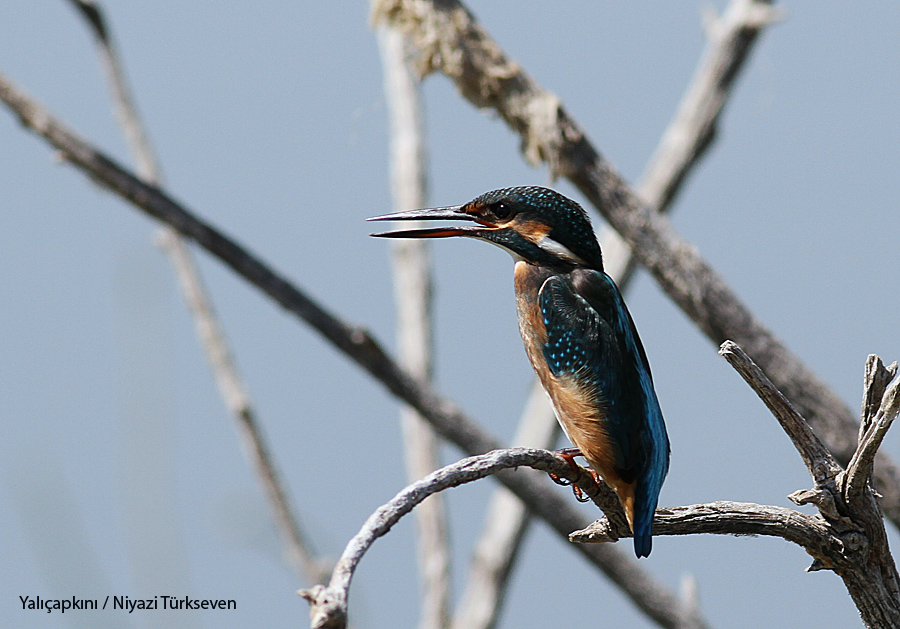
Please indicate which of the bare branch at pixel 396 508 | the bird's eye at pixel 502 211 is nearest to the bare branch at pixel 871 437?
the bare branch at pixel 396 508

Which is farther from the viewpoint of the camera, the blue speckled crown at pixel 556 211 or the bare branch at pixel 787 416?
the blue speckled crown at pixel 556 211

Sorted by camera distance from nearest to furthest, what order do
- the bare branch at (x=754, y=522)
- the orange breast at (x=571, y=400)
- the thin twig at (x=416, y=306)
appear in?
the bare branch at (x=754, y=522)
the orange breast at (x=571, y=400)
the thin twig at (x=416, y=306)

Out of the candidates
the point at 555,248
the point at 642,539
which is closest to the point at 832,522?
the point at 642,539

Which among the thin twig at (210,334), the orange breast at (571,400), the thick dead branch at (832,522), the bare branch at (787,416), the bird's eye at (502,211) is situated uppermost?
the thin twig at (210,334)

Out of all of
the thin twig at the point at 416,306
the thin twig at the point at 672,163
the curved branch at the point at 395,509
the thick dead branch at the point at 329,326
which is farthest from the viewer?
the thin twig at the point at 416,306

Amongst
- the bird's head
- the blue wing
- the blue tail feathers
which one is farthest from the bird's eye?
the blue tail feathers

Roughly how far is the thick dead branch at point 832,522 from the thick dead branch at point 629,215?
83 cm

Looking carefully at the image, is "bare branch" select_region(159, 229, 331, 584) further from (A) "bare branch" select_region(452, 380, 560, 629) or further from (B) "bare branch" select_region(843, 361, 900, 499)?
(B) "bare branch" select_region(843, 361, 900, 499)

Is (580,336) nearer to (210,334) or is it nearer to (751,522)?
(751,522)

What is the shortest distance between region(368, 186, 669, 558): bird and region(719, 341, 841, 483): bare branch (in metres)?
0.22

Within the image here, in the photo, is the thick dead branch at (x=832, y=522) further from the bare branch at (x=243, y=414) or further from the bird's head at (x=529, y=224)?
the bare branch at (x=243, y=414)

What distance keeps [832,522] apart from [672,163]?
5.41 feet

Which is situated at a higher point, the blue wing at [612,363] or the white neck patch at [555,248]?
the white neck patch at [555,248]

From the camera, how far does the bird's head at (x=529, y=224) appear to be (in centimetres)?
159
